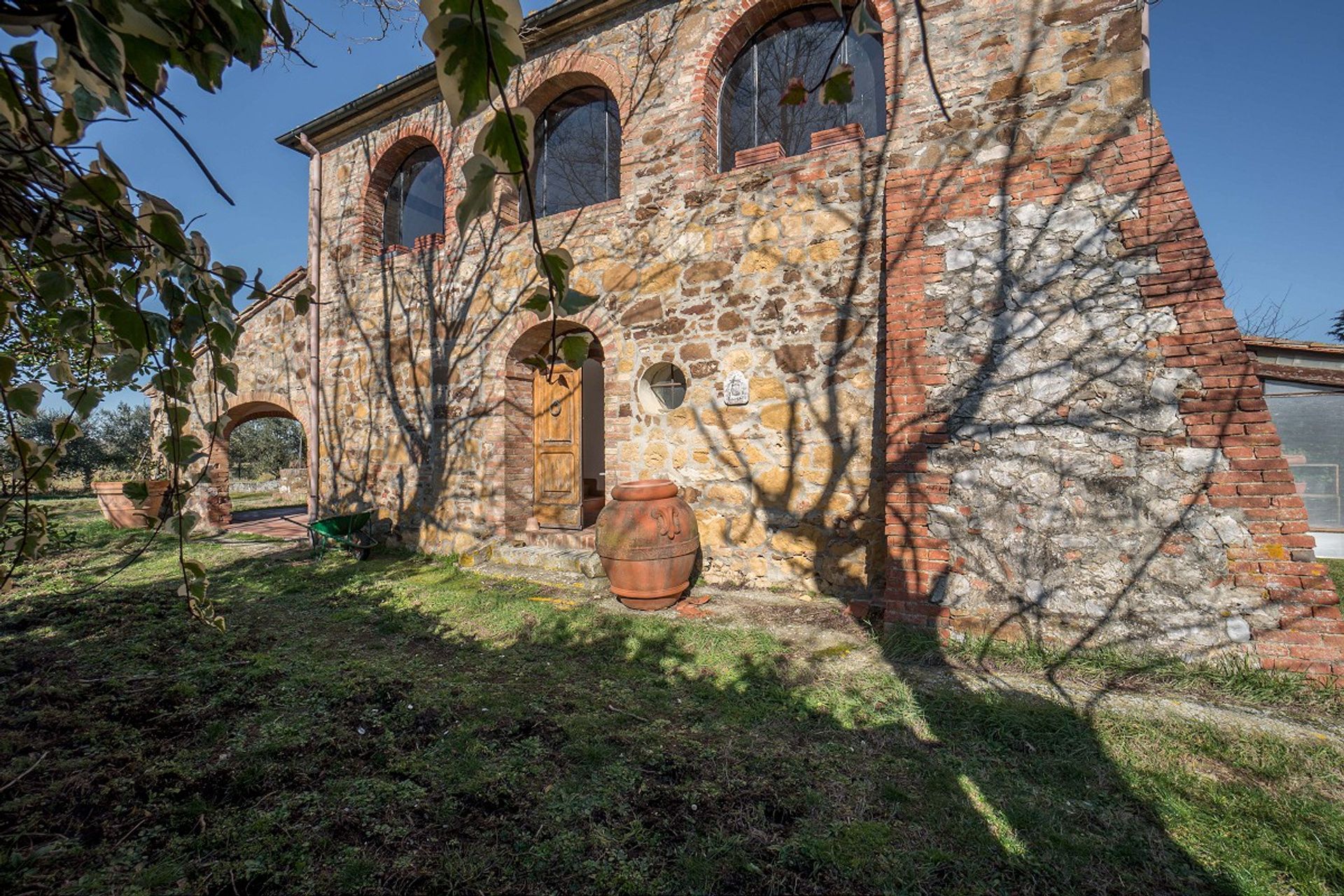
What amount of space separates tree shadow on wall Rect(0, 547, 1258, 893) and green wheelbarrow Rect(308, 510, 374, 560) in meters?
2.95

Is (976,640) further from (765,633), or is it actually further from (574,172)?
(574,172)

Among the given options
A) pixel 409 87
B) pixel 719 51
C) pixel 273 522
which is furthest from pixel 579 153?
pixel 273 522

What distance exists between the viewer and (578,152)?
269 inches

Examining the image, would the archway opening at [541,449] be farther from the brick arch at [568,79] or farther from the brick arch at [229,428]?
the brick arch at [229,428]

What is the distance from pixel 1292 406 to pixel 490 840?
1019cm

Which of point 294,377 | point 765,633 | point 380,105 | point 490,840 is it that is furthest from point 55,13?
point 294,377

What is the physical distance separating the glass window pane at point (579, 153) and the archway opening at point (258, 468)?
14.5 ft

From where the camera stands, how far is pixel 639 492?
5.02 m

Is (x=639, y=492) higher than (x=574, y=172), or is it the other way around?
(x=574, y=172)

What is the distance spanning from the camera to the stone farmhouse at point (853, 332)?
11.6 ft

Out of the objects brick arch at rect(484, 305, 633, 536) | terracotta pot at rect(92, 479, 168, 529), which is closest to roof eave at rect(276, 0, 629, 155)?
brick arch at rect(484, 305, 633, 536)

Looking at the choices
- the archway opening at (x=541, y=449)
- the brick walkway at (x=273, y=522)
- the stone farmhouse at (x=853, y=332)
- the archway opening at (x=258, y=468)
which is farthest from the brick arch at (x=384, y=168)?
the brick walkway at (x=273, y=522)

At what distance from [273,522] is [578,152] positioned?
8901 millimetres

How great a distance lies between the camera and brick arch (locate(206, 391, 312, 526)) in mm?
8797
